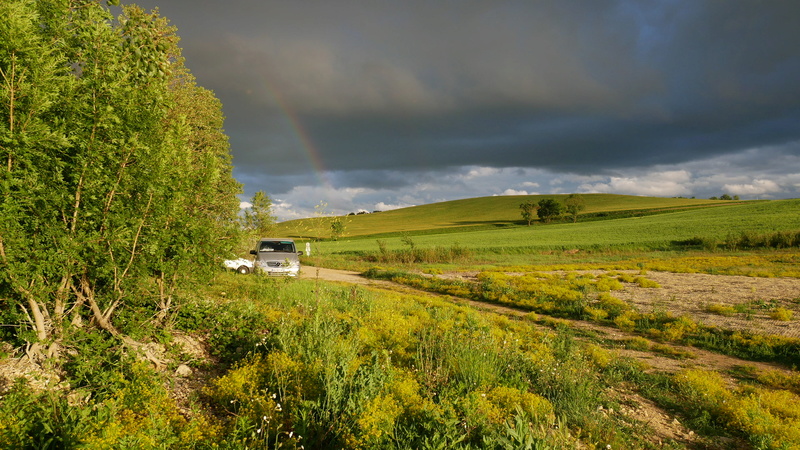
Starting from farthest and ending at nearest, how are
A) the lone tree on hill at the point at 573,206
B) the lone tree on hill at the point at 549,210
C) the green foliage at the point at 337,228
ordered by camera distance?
the lone tree on hill at the point at 573,206 → the lone tree on hill at the point at 549,210 → the green foliage at the point at 337,228

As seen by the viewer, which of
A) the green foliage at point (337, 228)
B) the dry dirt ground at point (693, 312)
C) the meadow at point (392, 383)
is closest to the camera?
the meadow at point (392, 383)

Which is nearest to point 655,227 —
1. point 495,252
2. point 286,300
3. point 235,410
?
point 495,252

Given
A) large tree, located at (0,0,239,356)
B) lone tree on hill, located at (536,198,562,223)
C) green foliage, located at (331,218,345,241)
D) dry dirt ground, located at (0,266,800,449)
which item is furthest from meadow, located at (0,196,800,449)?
lone tree on hill, located at (536,198,562,223)

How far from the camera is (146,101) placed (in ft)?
16.3

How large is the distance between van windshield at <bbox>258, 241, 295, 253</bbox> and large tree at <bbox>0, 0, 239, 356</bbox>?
11598mm

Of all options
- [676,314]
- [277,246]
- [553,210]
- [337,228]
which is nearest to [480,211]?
[553,210]

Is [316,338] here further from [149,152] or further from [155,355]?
[149,152]

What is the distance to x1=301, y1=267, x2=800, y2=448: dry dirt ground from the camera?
543 centimetres

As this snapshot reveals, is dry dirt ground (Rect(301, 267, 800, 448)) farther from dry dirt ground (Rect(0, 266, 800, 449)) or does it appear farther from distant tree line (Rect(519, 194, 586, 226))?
distant tree line (Rect(519, 194, 586, 226))

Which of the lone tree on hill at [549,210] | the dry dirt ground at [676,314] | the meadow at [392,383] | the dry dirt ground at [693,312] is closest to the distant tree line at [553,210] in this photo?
the lone tree on hill at [549,210]

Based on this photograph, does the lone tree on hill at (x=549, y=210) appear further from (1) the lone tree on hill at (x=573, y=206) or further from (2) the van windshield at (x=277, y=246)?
(2) the van windshield at (x=277, y=246)

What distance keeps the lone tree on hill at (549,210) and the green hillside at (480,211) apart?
570 centimetres

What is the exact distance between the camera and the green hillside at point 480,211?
273 ft

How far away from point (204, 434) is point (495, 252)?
36.5 meters
